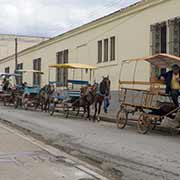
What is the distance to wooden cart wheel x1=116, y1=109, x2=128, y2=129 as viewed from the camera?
1870cm

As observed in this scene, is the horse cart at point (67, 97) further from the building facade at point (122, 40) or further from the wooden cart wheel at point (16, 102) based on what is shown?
the wooden cart wheel at point (16, 102)

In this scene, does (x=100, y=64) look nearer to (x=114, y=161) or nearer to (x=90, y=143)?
(x=90, y=143)

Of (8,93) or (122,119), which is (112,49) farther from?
(122,119)

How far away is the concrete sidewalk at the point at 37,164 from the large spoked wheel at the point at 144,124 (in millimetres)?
3858

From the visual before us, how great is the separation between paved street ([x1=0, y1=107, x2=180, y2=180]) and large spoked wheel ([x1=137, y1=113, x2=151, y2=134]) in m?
0.21

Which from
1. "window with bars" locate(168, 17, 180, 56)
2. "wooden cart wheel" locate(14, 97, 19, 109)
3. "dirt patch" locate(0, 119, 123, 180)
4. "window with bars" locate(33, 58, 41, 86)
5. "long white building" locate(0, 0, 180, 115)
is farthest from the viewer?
"window with bars" locate(33, 58, 41, 86)

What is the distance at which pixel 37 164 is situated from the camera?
10.9 metres

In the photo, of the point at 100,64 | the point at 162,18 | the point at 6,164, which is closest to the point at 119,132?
the point at 6,164

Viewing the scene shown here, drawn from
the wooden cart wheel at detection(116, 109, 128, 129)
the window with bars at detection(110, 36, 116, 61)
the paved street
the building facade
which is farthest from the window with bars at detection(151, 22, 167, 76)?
the paved street

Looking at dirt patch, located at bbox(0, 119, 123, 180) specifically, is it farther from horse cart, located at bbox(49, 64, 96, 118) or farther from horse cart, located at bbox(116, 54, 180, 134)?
horse cart, located at bbox(49, 64, 96, 118)

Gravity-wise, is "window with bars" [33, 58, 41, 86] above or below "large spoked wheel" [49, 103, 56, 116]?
above

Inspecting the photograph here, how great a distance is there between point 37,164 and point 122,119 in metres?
8.47

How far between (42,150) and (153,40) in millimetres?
13829

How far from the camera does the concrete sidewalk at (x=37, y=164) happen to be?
31.6ft
